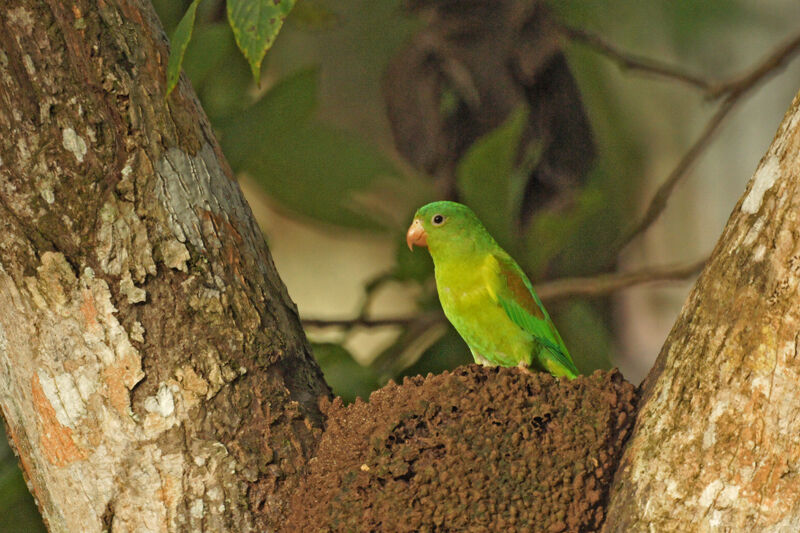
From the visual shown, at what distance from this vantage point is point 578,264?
3244 millimetres

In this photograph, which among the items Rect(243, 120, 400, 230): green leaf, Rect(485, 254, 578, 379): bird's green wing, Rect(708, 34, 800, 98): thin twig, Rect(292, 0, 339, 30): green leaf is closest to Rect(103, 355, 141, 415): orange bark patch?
Rect(485, 254, 578, 379): bird's green wing

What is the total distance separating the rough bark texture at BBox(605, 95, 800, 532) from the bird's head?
129 cm

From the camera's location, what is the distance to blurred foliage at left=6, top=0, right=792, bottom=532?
2842mm

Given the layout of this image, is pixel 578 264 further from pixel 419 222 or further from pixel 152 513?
pixel 152 513

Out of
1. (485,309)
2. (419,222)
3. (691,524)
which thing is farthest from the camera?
(419,222)

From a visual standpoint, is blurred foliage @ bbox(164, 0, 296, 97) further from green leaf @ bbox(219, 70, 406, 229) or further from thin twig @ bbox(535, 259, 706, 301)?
thin twig @ bbox(535, 259, 706, 301)

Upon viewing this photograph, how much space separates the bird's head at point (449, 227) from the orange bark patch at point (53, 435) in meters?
1.33

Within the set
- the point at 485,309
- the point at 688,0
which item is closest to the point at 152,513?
the point at 485,309

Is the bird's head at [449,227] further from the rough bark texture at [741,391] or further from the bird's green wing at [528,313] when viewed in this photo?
the rough bark texture at [741,391]

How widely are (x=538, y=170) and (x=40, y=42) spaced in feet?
6.83

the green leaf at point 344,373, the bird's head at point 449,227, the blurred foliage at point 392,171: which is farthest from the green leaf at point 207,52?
the green leaf at point 344,373

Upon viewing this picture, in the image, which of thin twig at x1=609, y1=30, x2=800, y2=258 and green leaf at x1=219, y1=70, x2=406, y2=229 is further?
thin twig at x1=609, y1=30, x2=800, y2=258

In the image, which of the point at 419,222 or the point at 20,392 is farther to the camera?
the point at 419,222

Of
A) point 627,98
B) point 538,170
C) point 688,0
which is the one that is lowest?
point 538,170
